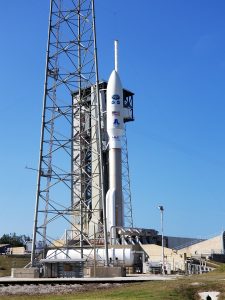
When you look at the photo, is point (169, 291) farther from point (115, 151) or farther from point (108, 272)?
point (115, 151)

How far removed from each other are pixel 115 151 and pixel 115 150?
0.13 m

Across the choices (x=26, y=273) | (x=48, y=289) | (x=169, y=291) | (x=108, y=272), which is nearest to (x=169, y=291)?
(x=169, y=291)

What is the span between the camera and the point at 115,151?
66.7 meters

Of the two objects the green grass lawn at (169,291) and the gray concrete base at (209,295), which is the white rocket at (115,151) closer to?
the green grass lawn at (169,291)

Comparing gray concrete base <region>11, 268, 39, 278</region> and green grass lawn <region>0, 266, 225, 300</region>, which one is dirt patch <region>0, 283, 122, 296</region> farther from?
gray concrete base <region>11, 268, 39, 278</region>

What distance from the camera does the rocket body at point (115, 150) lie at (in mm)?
64750

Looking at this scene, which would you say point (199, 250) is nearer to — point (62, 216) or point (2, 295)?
point (62, 216)

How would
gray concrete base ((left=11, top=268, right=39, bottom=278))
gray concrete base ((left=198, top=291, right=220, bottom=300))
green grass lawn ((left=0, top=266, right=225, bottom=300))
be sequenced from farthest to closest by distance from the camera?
gray concrete base ((left=11, top=268, right=39, bottom=278)) < gray concrete base ((left=198, top=291, right=220, bottom=300)) < green grass lawn ((left=0, top=266, right=225, bottom=300))

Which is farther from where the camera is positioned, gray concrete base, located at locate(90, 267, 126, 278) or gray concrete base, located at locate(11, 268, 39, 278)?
gray concrete base, located at locate(11, 268, 39, 278)

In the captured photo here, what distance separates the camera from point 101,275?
37.8m

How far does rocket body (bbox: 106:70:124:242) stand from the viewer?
64.8 m

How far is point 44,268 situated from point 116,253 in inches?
519

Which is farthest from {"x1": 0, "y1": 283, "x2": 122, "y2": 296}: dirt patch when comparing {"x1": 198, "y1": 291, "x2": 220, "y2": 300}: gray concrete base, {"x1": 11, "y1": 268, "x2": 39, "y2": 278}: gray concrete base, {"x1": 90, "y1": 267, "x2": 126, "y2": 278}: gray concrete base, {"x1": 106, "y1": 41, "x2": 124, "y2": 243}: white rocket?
{"x1": 106, "y1": 41, "x2": 124, "y2": 243}: white rocket

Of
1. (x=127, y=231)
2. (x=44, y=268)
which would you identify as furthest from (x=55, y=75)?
(x=127, y=231)
